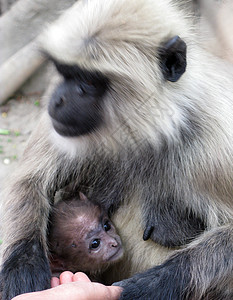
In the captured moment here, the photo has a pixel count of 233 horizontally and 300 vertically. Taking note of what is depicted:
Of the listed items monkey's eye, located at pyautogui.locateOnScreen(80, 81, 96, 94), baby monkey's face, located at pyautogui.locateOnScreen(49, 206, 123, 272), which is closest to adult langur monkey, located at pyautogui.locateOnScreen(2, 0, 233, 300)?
monkey's eye, located at pyautogui.locateOnScreen(80, 81, 96, 94)

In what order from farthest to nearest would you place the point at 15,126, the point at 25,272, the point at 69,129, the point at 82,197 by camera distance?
the point at 15,126 → the point at 82,197 → the point at 25,272 → the point at 69,129

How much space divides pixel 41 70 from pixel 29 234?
356cm

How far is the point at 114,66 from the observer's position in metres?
2.31

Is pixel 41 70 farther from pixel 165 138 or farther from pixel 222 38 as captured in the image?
pixel 165 138

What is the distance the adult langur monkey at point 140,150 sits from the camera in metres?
2.32

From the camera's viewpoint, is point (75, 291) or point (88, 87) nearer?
point (75, 291)

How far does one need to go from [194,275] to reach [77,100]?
99 centimetres

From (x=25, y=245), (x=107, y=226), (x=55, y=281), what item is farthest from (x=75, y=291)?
(x=107, y=226)

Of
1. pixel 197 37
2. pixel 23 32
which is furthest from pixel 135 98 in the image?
pixel 23 32

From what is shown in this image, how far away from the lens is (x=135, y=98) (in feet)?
7.96

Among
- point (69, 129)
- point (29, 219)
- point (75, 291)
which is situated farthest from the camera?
point (29, 219)

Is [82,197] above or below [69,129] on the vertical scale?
below

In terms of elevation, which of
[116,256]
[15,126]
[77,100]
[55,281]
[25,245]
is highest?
[77,100]

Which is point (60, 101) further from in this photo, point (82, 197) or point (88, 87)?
point (82, 197)
